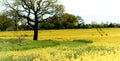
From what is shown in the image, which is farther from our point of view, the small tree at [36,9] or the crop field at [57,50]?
the small tree at [36,9]

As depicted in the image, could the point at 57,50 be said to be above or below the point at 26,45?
above

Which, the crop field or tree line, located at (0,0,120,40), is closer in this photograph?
the crop field

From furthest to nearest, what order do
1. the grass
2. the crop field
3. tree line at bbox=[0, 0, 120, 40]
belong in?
tree line at bbox=[0, 0, 120, 40], the grass, the crop field

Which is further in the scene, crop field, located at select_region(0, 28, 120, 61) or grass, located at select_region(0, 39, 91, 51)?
grass, located at select_region(0, 39, 91, 51)

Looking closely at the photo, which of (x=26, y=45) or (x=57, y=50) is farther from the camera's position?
(x=26, y=45)

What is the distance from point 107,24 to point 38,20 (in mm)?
40856

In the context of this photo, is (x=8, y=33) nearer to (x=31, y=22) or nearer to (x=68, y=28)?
(x=68, y=28)

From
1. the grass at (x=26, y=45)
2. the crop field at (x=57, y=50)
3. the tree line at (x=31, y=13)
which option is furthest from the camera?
the tree line at (x=31, y=13)

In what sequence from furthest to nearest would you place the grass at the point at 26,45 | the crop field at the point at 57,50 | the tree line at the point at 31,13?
1. the tree line at the point at 31,13
2. the grass at the point at 26,45
3. the crop field at the point at 57,50

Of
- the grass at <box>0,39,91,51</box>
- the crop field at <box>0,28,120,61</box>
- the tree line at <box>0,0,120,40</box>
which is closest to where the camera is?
the crop field at <box>0,28,120,61</box>

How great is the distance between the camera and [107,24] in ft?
291

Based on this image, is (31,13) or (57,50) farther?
(31,13)

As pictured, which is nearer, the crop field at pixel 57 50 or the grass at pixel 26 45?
the crop field at pixel 57 50

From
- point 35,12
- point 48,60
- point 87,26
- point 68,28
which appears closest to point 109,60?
point 48,60
